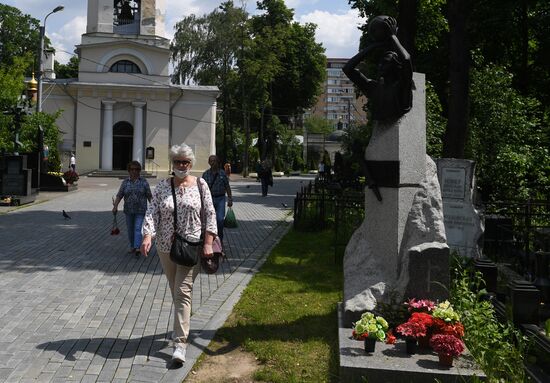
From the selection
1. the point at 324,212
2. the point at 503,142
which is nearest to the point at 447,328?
the point at 324,212

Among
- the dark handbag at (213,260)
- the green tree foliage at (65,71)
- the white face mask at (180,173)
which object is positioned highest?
the green tree foliage at (65,71)

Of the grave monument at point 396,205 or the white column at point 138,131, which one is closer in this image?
the grave monument at point 396,205

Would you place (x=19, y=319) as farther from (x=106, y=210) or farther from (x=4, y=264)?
(x=106, y=210)

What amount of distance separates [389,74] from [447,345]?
264 cm

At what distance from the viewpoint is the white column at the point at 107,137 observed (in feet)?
135

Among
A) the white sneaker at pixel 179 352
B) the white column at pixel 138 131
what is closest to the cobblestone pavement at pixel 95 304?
the white sneaker at pixel 179 352

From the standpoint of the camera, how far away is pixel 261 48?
44062 mm

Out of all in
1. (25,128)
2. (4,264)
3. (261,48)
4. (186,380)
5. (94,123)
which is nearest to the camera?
(186,380)

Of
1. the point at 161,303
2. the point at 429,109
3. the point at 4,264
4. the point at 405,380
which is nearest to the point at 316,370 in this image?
the point at 405,380

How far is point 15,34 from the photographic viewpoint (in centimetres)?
5569

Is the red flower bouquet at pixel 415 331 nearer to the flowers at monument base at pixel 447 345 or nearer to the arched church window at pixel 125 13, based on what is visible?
the flowers at monument base at pixel 447 345

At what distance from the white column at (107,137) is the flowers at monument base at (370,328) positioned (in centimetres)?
3838

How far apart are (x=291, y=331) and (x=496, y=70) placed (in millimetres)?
13305

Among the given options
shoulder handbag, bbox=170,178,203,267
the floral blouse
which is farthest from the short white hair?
shoulder handbag, bbox=170,178,203,267
